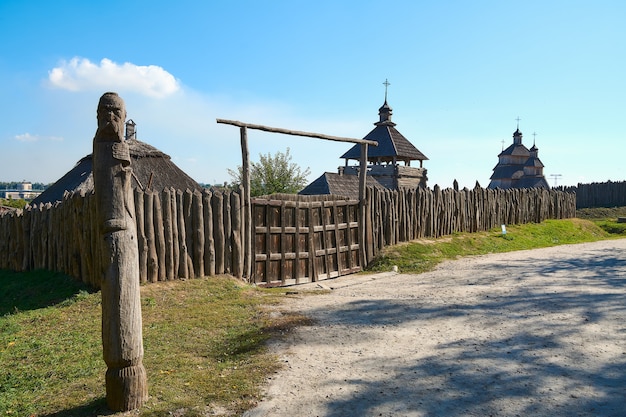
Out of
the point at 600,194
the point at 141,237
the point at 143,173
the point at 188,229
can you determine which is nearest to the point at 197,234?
the point at 188,229

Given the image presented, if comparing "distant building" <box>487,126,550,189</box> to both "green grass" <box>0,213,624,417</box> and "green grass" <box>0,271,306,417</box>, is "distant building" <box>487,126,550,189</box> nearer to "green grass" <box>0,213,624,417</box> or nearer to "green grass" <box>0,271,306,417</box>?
"green grass" <box>0,213,624,417</box>

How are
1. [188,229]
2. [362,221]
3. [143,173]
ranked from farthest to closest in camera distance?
[143,173] → [362,221] → [188,229]

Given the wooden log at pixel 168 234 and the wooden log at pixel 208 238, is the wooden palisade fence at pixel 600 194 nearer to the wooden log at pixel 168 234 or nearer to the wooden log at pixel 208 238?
the wooden log at pixel 208 238

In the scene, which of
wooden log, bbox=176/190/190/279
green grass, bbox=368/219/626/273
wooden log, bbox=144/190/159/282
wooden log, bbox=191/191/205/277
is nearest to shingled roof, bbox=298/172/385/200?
green grass, bbox=368/219/626/273

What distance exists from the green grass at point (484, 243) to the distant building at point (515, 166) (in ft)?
121

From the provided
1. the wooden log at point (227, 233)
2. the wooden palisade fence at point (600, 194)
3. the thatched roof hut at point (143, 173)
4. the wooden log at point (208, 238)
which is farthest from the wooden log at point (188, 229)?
the wooden palisade fence at point (600, 194)

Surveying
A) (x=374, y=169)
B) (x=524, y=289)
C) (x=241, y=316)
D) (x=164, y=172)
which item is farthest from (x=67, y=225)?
(x=374, y=169)

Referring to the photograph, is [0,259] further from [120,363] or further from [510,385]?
[510,385]

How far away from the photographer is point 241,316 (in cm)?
736

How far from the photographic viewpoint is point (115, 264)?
14.1 feet

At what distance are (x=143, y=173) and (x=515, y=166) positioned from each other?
51.3m

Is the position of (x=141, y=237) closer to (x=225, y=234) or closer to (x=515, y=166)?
(x=225, y=234)

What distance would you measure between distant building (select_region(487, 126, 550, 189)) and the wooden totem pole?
192 ft

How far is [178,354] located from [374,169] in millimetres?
25752
